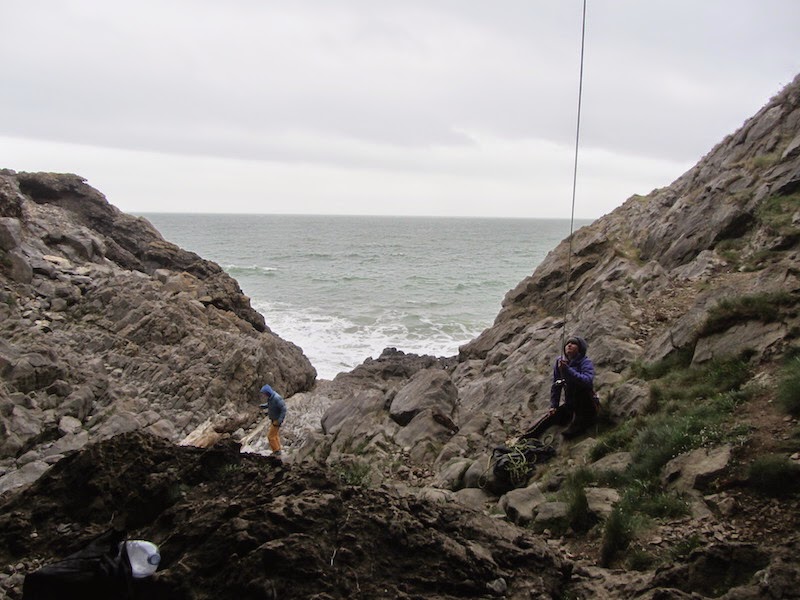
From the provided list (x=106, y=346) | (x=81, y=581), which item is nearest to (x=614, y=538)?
(x=81, y=581)

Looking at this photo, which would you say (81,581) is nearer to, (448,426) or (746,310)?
(448,426)

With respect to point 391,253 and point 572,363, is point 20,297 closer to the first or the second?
point 572,363

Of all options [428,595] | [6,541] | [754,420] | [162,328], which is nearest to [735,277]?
[754,420]

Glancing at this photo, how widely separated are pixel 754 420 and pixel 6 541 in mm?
6964

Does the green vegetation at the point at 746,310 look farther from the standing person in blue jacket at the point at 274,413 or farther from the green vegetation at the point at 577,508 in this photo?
the standing person in blue jacket at the point at 274,413

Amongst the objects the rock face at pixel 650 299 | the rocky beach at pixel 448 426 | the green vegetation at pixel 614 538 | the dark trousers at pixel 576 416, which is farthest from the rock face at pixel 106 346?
the green vegetation at pixel 614 538

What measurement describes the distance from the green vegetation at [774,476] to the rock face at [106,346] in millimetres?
10896

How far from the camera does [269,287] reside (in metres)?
45.3

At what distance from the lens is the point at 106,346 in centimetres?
1617

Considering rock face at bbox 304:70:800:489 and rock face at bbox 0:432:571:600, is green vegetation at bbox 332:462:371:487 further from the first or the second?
rock face at bbox 304:70:800:489

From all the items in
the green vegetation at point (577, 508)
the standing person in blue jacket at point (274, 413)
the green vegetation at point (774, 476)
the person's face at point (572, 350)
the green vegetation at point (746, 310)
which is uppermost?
the green vegetation at point (746, 310)

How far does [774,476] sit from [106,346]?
16062 millimetres

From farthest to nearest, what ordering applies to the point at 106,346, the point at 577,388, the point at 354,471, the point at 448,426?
the point at 106,346, the point at 448,426, the point at 577,388, the point at 354,471

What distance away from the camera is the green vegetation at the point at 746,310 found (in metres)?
7.68
